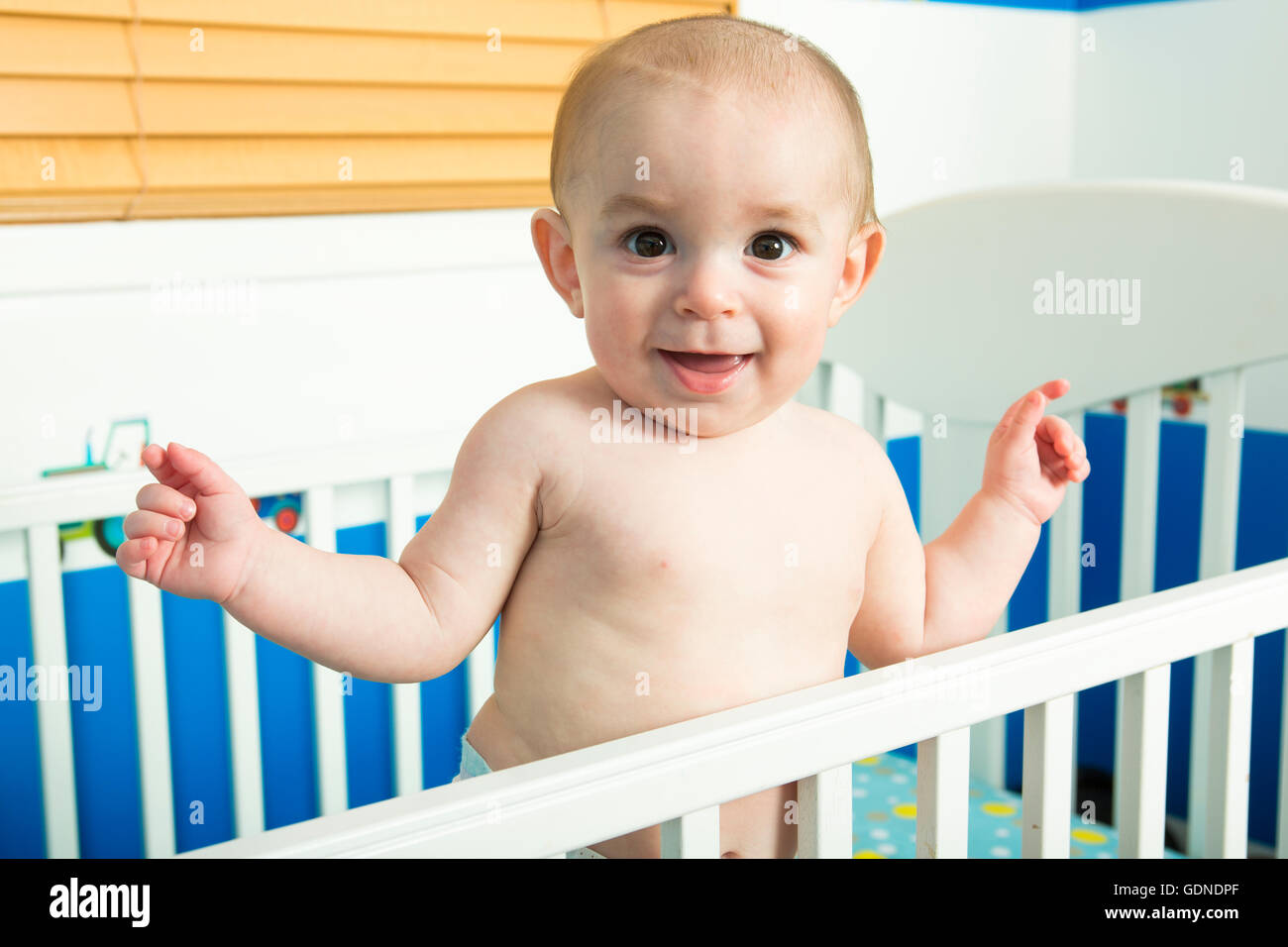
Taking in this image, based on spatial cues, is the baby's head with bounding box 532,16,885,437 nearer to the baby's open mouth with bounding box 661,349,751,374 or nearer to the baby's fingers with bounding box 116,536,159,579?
the baby's open mouth with bounding box 661,349,751,374

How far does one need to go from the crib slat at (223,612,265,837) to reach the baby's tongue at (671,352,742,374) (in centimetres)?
74

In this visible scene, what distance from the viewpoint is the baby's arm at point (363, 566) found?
65cm

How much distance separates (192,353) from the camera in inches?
53.3

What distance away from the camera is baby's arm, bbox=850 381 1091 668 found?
36.8 inches

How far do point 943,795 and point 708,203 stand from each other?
0.36 m

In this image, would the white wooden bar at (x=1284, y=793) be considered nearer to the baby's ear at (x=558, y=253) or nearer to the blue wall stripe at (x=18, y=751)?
the baby's ear at (x=558, y=253)

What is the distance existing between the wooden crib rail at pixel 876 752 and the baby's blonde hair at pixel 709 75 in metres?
0.29

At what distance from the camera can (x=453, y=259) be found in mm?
1512

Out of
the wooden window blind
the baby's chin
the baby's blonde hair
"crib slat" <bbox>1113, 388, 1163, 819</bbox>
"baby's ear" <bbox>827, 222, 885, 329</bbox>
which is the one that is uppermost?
the wooden window blind

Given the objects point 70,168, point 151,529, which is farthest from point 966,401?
point 151,529

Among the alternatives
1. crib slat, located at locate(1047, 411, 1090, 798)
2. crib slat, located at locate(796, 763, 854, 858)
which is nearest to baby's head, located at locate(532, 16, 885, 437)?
crib slat, located at locate(796, 763, 854, 858)
